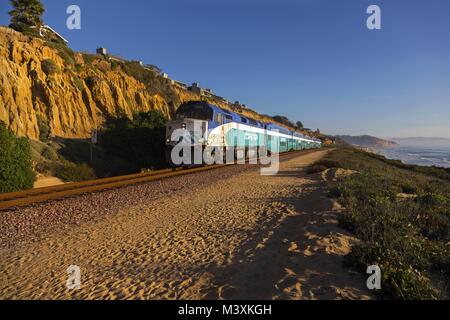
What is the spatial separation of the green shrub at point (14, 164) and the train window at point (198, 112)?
990 centimetres

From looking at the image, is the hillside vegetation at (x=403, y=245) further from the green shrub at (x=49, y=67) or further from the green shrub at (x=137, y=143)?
the green shrub at (x=49, y=67)

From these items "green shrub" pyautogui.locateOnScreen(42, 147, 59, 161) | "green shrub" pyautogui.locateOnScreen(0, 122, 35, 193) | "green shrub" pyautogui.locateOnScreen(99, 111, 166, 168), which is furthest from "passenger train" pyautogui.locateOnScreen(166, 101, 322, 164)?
"green shrub" pyautogui.locateOnScreen(0, 122, 35, 193)

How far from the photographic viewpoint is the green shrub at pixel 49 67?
2517 cm

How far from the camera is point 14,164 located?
1263 cm

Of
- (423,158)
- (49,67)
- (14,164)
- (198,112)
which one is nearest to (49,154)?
(14,164)

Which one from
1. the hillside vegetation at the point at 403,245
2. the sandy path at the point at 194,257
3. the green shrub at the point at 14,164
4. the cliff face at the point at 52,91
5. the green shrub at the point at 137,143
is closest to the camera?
the hillside vegetation at the point at 403,245

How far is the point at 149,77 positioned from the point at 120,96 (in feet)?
43.2

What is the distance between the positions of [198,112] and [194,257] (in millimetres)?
15580

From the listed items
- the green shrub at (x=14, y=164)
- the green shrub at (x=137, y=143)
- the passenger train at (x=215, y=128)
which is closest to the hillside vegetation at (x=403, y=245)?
the passenger train at (x=215, y=128)

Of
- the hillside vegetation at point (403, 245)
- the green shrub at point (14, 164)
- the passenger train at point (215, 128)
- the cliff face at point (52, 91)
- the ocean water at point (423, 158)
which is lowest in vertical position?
the ocean water at point (423, 158)

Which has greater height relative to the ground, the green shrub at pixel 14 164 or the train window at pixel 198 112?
the train window at pixel 198 112

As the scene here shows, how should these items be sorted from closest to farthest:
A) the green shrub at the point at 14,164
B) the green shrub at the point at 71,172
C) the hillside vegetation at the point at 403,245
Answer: the hillside vegetation at the point at 403,245
the green shrub at the point at 14,164
the green shrub at the point at 71,172

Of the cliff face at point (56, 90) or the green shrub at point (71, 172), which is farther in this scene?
the cliff face at point (56, 90)
